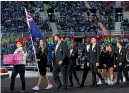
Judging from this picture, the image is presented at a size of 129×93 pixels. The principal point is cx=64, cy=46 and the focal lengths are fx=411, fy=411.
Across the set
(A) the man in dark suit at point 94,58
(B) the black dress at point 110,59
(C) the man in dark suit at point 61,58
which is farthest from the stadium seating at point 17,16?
(C) the man in dark suit at point 61,58

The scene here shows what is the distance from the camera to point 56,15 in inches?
1548

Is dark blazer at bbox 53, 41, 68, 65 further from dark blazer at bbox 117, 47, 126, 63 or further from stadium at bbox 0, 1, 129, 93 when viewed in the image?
stadium at bbox 0, 1, 129, 93

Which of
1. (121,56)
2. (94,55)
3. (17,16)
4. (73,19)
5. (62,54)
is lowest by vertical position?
(121,56)

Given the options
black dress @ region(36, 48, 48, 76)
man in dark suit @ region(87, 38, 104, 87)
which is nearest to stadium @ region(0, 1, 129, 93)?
man in dark suit @ region(87, 38, 104, 87)

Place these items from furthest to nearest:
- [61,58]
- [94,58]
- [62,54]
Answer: [94,58]
[62,54]
[61,58]

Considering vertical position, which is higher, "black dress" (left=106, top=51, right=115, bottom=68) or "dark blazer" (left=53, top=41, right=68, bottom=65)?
"dark blazer" (left=53, top=41, right=68, bottom=65)

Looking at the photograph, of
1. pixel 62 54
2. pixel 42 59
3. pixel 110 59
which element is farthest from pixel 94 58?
pixel 110 59

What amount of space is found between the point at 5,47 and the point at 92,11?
1411 centimetres

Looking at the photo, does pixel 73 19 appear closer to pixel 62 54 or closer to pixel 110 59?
pixel 110 59

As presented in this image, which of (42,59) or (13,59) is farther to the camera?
(42,59)

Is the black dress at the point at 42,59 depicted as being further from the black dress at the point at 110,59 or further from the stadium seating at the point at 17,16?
the stadium seating at the point at 17,16

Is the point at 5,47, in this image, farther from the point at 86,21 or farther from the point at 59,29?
the point at 86,21

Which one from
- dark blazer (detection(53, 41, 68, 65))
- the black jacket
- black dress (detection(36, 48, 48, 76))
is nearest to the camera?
dark blazer (detection(53, 41, 68, 65))

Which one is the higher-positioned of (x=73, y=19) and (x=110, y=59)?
(x=73, y=19)
